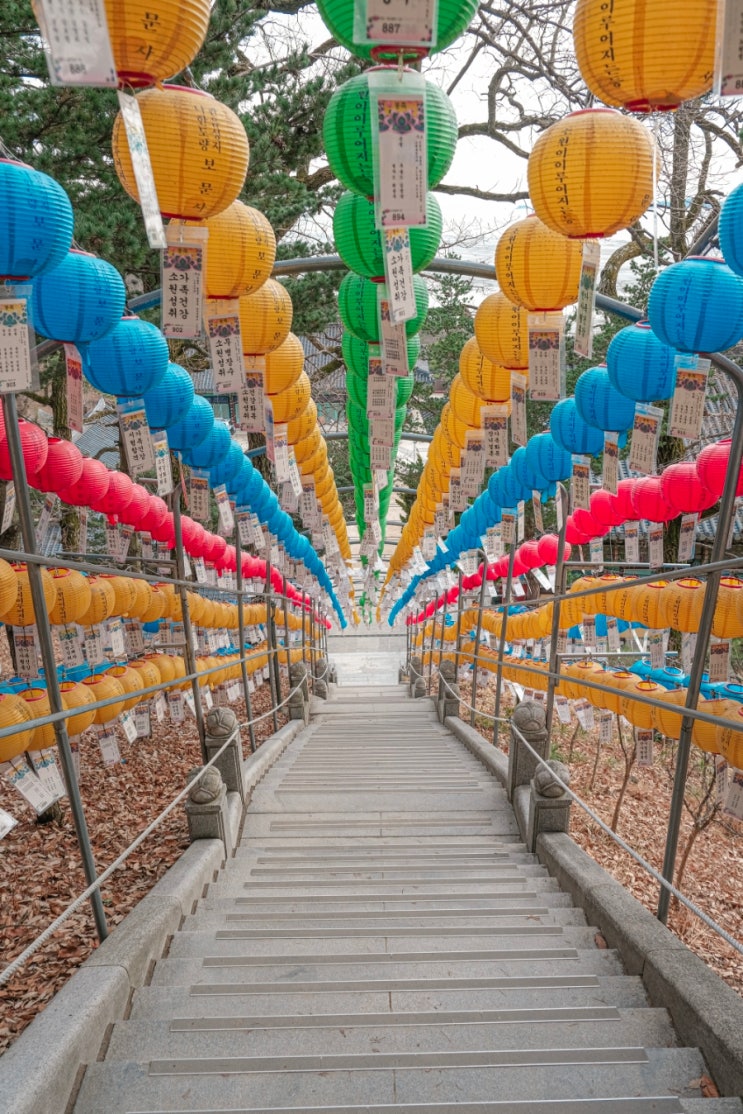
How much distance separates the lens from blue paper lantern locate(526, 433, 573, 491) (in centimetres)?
674

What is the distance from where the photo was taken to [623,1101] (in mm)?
2178

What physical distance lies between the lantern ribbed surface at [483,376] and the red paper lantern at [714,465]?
5.25 feet

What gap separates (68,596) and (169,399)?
1.43m

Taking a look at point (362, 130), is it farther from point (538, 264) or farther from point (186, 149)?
point (538, 264)

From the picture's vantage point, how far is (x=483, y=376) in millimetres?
5621

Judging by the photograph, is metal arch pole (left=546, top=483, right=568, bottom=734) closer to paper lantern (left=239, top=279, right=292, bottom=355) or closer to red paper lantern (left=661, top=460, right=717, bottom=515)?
red paper lantern (left=661, top=460, right=717, bottom=515)

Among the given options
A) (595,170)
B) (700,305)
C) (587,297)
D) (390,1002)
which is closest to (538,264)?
(587,297)

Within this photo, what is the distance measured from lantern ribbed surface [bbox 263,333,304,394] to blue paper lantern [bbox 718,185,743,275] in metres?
3.21

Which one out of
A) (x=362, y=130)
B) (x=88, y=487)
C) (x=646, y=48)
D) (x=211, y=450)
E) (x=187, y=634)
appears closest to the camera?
(x=646, y=48)

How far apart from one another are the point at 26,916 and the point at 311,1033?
305cm

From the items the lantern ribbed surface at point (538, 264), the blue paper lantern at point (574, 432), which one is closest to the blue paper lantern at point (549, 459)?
the blue paper lantern at point (574, 432)

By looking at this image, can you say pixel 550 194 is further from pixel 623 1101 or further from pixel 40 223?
pixel 623 1101

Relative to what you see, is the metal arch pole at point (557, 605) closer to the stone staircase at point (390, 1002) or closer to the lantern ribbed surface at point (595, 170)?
the stone staircase at point (390, 1002)

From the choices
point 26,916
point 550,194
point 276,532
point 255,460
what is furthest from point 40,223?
point 255,460
